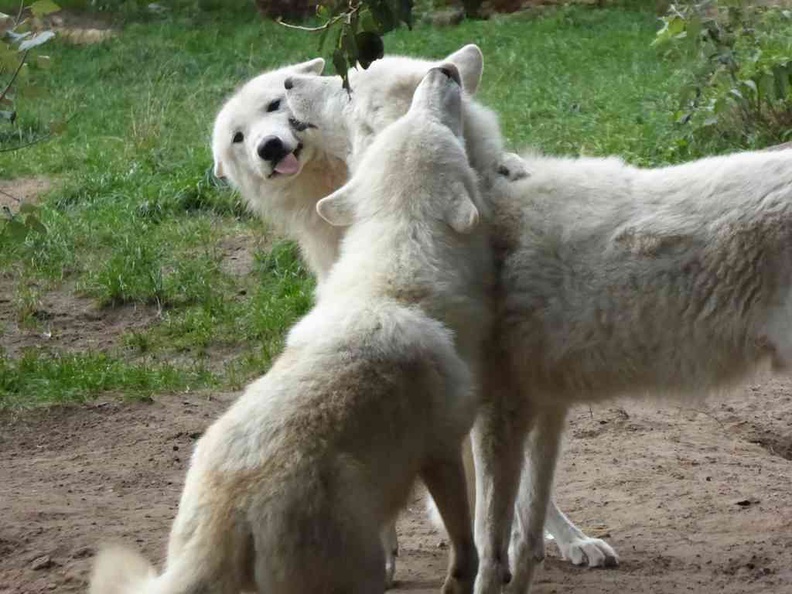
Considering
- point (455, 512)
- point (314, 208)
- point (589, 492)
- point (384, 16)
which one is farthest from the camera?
point (589, 492)

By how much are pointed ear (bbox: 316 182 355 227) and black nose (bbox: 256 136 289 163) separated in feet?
3.11

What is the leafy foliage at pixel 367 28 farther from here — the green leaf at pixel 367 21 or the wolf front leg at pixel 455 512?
the wolf front leg at pixel 455 512

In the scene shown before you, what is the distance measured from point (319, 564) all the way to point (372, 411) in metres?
0.48

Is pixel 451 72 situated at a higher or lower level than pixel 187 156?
higher

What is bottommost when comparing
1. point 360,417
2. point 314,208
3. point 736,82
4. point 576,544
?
point 576,544

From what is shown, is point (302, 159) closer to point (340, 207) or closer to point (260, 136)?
point (260, 136)

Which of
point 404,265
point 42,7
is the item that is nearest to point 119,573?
point 404,265

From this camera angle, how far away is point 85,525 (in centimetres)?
488

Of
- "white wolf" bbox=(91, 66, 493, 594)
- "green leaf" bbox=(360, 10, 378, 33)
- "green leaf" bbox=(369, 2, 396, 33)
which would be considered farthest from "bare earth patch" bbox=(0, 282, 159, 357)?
Answer: "green leaf" bbox=(369, 2, 396, 33)

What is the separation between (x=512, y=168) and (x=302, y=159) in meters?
1.16

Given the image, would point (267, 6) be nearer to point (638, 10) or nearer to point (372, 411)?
point (638, 10)

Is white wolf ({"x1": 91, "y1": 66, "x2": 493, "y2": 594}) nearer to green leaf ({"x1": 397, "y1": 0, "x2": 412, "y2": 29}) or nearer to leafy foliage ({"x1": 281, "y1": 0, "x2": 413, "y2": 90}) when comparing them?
leafy foliage ({"x1": 281, "y1": 0, "x2": 413, "y2": 90})

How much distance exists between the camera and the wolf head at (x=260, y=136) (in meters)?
5.23

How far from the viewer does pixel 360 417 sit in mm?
3426
